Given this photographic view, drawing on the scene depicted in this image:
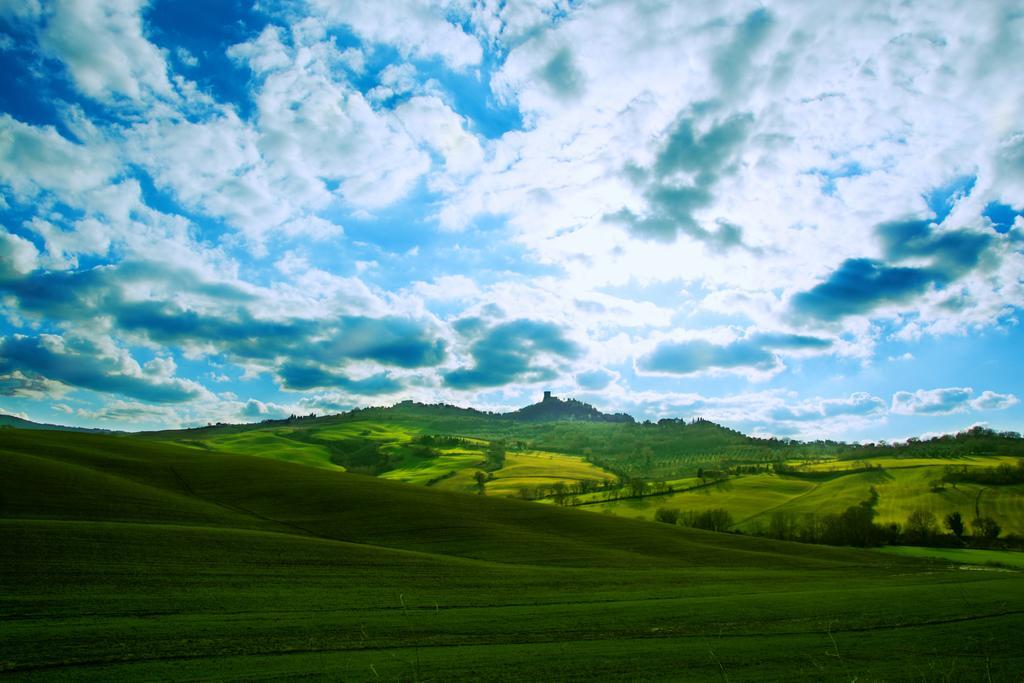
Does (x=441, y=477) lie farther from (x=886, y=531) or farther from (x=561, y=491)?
(x=886, y=531)

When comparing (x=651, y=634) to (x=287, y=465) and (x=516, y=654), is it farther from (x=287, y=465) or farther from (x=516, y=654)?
(x=287, y=465)

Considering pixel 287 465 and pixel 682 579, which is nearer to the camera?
pixel 682 579

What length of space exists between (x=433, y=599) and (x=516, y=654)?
9.98 metres

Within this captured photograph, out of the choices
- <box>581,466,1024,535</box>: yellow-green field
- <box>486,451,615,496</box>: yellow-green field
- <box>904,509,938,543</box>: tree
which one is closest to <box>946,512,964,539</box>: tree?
<box>904,509,938,543</box>: tree

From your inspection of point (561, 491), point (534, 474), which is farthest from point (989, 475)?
point (534, 474)

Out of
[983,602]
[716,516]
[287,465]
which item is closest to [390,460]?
[287,465]

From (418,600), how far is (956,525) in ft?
269

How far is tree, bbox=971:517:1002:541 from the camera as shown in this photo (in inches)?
2913

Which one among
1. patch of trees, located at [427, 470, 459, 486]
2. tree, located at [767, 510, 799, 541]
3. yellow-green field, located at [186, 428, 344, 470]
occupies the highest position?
yellow-green field, located at [186, 428, 344, 470]

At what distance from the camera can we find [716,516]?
271 feet

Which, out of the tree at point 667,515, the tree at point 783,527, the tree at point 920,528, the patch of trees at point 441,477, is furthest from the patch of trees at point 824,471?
the patch of trees at point 441,477

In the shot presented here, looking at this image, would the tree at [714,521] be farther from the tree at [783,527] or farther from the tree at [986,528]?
the tree at [986,528]

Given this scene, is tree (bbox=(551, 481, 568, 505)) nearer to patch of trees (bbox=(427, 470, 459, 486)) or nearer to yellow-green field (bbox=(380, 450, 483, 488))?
yellow-green field (bbox=(380, 450, 483, 488))

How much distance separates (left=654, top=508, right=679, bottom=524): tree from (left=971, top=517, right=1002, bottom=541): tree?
123 feet
